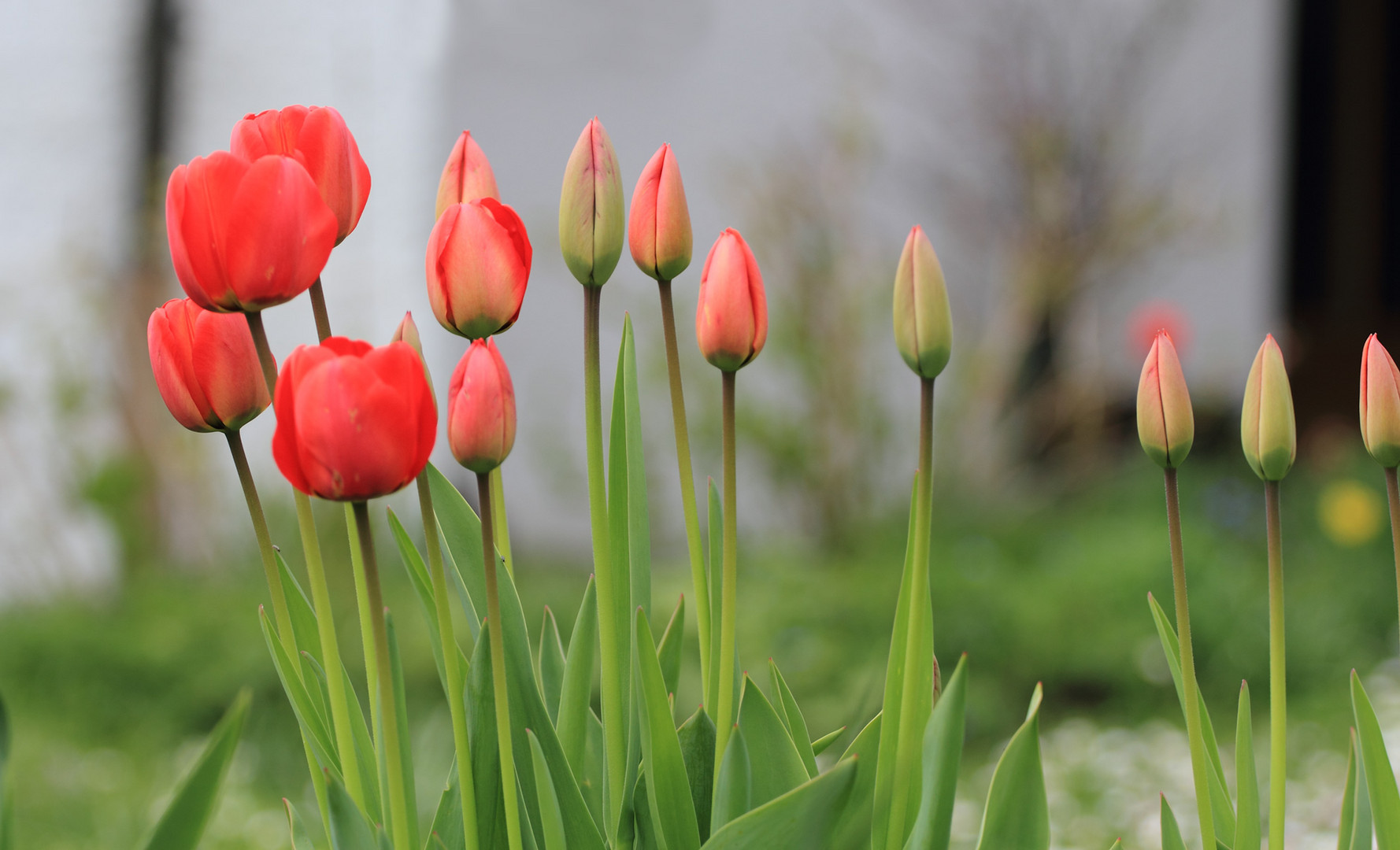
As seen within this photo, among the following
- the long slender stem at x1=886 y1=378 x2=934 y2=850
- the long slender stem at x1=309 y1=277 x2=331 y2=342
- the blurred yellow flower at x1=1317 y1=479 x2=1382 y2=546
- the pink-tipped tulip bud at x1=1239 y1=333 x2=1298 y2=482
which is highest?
the long slender stem at x1=309 y1=277 x2=331 y2=342

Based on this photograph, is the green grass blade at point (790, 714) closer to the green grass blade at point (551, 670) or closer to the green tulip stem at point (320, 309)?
the green grass blade at point (551, 670)

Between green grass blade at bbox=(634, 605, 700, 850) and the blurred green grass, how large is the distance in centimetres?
180

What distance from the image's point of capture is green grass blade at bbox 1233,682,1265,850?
15.6 inches

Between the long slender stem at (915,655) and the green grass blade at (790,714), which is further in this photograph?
the green grass blade at (790,714)

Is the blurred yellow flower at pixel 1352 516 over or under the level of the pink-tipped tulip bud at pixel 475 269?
under

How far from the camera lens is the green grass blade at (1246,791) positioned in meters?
0.40

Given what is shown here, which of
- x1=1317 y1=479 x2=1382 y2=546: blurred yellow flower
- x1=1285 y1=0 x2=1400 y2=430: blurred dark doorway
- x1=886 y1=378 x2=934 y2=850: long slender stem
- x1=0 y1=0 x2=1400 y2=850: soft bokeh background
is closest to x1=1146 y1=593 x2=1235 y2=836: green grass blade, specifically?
x1=886 y1=378 x2=934 y2=850: long slender stem

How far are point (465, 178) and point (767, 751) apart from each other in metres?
0.28

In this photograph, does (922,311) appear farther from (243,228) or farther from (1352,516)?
(1352,516)

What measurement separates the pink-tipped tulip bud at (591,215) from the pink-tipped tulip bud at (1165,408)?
0.20 m

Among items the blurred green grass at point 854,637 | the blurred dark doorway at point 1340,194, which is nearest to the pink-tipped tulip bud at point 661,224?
the blurred green grass at point 854,637

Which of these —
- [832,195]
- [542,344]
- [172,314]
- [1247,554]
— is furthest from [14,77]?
[1247,554]

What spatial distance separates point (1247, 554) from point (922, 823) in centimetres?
321

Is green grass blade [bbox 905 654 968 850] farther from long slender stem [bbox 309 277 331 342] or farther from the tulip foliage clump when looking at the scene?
long slender stem [bbox 309 277 331 342]
